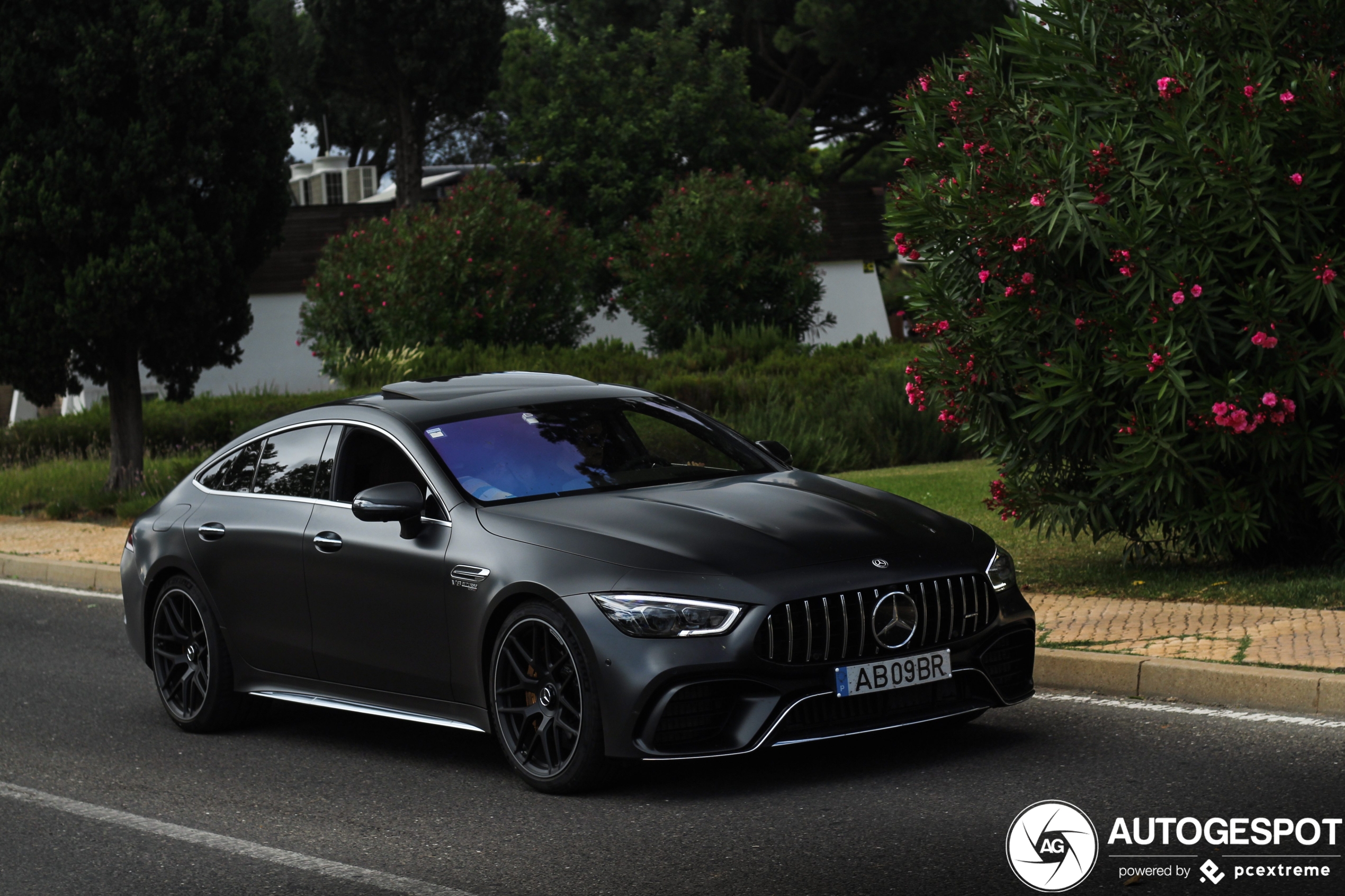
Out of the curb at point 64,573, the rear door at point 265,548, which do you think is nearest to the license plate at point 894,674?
the rear door at point 265,548

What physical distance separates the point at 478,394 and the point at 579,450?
0.67 m

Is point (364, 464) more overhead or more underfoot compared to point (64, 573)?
more overhead

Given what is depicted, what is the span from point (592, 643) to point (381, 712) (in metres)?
1.47

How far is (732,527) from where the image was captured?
629 centimetres

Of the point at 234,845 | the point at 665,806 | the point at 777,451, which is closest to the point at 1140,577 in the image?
the point at 777,451

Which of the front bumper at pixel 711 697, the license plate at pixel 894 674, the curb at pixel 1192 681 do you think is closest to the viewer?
the front bumper at pixel 711 697

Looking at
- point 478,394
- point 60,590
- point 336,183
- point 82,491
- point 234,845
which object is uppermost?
point 336,183

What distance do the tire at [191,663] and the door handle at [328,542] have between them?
977 millimetres

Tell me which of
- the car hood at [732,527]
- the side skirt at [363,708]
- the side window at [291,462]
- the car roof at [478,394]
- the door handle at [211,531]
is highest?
the car roof at [478,394]

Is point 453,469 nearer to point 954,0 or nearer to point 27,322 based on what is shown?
point 27,322

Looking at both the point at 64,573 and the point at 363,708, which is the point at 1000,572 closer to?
the point at 363,708

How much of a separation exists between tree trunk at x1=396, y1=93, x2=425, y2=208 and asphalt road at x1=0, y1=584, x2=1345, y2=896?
35.0 m

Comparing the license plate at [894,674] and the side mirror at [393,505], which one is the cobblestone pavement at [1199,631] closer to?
the license plate at [894,674]

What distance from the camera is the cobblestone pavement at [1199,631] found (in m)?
7.64
